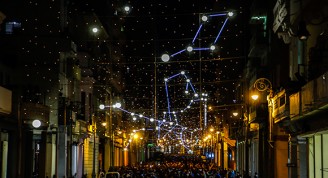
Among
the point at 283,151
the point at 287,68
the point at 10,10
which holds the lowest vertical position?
the point at 283,151

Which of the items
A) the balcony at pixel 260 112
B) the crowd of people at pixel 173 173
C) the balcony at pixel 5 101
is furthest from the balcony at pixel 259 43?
the balcony at pixel 5 101

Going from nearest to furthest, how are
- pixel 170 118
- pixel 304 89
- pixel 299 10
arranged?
A: 1. pixel 304 89
2. pixel 299 10
3. pixel 170 118

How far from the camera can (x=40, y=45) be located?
4441cm

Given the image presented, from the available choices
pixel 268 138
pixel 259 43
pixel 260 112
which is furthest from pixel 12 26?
pixel 268 138

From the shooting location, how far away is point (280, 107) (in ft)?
96.8

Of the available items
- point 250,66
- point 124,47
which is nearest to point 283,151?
point 250,66

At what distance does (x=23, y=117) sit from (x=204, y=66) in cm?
4881

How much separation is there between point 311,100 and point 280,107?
8594 millimetres

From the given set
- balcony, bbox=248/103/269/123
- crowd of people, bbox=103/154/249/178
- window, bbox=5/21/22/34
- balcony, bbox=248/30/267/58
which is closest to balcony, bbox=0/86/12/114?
crowd of people, bbox=103/154/249/178

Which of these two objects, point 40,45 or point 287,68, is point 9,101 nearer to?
point 40,45

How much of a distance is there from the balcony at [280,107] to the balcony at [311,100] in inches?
61.0

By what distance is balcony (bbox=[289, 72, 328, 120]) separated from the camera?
1866cm

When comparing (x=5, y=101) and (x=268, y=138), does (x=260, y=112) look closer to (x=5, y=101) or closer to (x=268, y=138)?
(x=268, y=138)

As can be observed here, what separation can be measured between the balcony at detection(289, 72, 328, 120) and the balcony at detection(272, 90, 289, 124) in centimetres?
155
